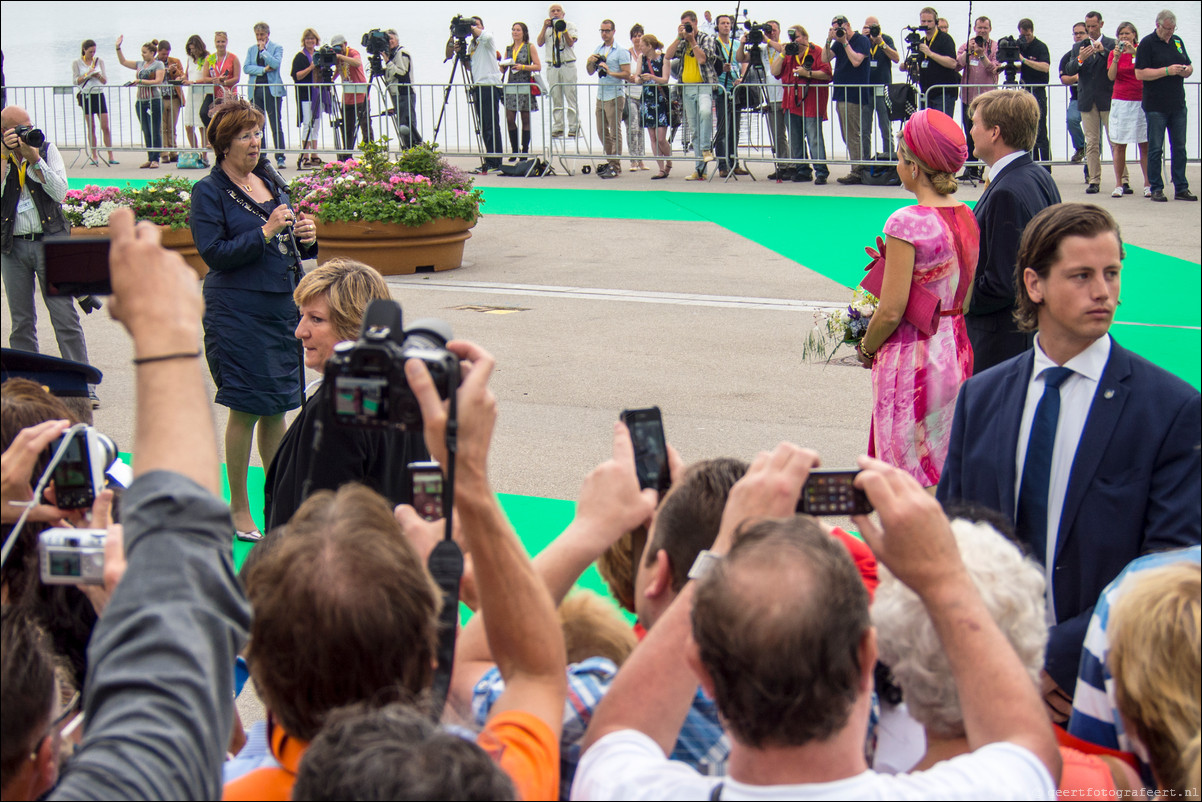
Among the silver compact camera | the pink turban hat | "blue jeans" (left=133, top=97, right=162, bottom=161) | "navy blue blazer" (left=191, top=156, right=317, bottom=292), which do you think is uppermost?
"blue jeans" (left=133, top=97, right=162, bottom=161)

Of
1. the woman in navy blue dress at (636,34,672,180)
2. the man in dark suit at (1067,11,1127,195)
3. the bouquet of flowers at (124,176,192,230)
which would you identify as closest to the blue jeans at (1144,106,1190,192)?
the man in dark suit at (1067,11,1127,195)

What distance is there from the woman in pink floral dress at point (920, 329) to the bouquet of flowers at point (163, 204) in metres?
7.31

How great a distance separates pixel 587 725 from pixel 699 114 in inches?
680

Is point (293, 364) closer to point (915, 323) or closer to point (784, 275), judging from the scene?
point (915, 323)

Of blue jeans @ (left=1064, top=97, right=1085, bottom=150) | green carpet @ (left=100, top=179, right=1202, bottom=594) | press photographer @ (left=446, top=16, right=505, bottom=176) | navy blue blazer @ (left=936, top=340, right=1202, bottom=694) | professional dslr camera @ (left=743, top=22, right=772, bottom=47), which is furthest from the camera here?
press photographer @ (left=446, top=16, right=505, bottom=176)

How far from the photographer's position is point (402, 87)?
2055 cm

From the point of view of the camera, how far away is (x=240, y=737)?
2.81 m

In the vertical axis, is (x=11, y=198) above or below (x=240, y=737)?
above

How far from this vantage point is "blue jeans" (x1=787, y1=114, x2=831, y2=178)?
59.2 ft

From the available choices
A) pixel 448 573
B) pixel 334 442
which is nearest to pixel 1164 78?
pixel 334 442

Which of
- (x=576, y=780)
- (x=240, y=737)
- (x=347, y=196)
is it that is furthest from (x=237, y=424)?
(x=347, y=196)

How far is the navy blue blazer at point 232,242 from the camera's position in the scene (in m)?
5.66

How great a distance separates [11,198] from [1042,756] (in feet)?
25.4

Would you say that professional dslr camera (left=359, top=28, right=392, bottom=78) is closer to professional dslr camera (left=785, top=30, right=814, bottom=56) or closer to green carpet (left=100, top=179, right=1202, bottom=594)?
green carpet (left=100, top=179, right=1202, bottom=594)
